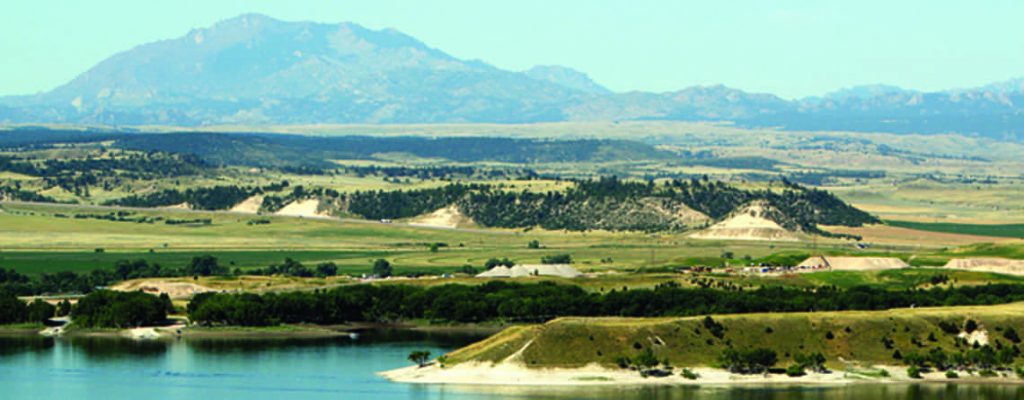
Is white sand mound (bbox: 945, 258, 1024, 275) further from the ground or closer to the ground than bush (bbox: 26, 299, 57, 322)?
further from the ground

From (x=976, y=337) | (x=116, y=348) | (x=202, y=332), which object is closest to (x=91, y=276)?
(x=202, y=332)

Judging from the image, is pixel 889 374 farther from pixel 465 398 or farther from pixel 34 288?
pixel 34 288

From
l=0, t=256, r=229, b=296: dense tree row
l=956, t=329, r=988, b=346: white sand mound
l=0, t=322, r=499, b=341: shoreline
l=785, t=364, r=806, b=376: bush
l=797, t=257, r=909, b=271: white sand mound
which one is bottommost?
l=0, t=322, r=499, b=341: shoreline

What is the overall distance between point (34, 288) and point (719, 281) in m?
63.4

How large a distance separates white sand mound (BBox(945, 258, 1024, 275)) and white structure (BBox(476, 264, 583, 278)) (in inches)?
1566

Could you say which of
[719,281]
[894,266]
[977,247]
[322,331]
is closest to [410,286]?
[322,331]

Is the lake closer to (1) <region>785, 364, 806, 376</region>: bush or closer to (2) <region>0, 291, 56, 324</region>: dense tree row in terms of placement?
(1) <region>785, 364, 806, 376</region>: bush

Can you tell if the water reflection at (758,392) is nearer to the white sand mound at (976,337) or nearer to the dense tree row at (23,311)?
the white sand mound at (976,337)

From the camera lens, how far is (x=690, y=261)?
187 metres

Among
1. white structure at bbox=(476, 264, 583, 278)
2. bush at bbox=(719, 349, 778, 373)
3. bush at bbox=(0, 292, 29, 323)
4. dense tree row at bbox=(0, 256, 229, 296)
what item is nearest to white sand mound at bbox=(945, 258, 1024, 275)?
white structure at bbox=(476, 264, 583, 278)

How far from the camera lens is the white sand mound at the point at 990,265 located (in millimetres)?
177075

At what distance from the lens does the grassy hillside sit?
371ft

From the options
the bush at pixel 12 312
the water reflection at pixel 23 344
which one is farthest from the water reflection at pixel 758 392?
the bush at pixel 12 312

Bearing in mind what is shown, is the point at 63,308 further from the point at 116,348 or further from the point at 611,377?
the point at 611,377
